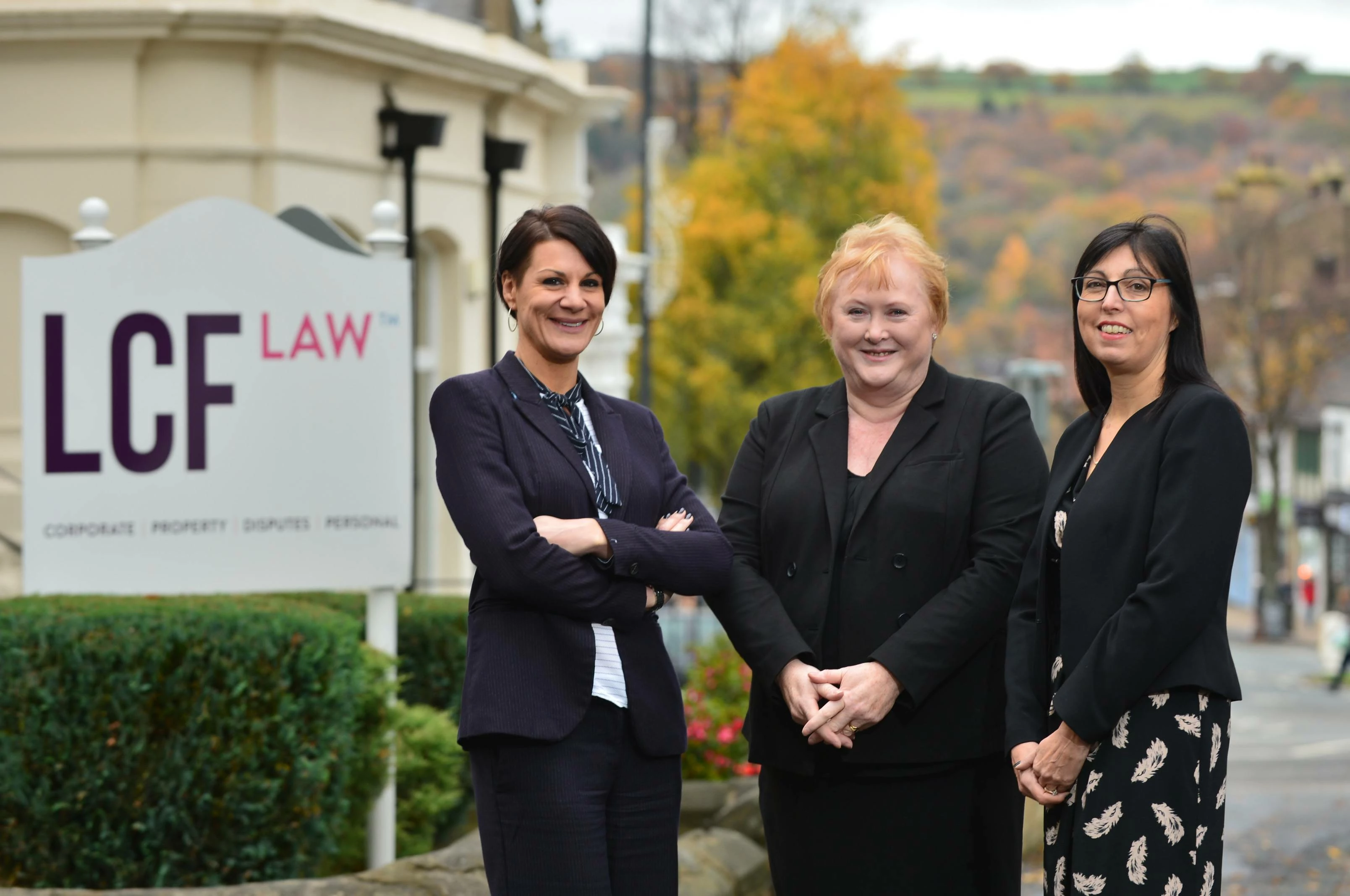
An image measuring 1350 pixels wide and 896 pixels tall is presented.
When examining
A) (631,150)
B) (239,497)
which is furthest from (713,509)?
(239,497)

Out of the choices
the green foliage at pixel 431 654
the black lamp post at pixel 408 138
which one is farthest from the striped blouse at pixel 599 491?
the black lamp post at pixel 408 138

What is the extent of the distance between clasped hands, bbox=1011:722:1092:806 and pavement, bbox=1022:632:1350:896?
3.33 m

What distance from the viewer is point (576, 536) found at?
3498mm

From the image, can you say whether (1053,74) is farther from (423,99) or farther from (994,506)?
(994,506)

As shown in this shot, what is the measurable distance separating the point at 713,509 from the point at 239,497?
3421 cm

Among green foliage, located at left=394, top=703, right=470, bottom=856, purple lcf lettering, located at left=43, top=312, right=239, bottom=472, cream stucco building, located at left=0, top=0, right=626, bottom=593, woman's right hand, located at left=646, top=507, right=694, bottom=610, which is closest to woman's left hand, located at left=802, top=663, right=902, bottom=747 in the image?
woman's right hand, located at left=646, top=507, right=694, bottom=610

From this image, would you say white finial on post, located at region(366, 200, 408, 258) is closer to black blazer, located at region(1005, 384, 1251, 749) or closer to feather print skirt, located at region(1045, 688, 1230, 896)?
black blazer, located at region(1005, 384, 1251, 749)

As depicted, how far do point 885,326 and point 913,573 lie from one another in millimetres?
591

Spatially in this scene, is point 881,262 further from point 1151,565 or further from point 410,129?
point 410,129

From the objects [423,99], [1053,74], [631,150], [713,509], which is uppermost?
[1053,74]

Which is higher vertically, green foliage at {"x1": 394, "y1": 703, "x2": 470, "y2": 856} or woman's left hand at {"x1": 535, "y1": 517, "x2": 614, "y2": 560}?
woman's left hand at {"x1": 535, "y1": 517, "x2": 614, "y2": 560}

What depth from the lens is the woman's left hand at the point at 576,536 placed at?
137 inches

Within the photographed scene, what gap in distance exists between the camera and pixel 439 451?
357 centimetres

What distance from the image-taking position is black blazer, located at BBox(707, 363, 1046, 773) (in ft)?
12.3
